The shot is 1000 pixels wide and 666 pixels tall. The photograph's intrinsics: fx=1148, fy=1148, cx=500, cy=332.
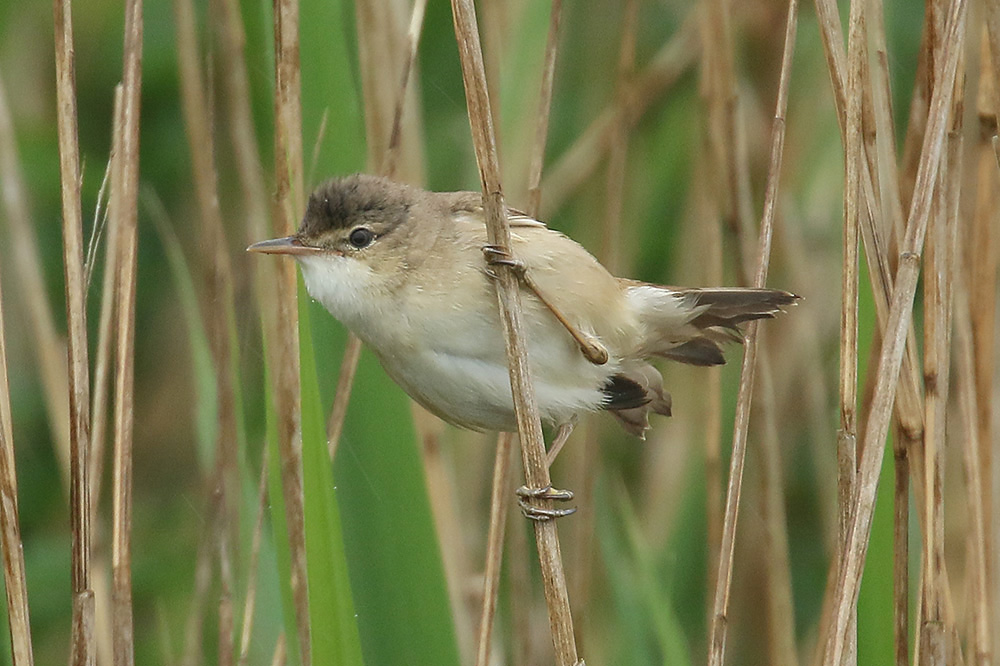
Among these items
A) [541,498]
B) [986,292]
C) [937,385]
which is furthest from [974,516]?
[541,498]

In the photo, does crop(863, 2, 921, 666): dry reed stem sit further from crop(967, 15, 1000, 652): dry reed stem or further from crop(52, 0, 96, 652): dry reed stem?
crop(52, 0, 96, 652): dry reed stem

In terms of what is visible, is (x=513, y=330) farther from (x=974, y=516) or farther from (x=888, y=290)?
(x=974, y=516)

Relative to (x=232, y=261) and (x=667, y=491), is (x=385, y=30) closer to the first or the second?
(x=232, y=261)

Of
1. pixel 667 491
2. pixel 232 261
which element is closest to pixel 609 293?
pixel 667 491

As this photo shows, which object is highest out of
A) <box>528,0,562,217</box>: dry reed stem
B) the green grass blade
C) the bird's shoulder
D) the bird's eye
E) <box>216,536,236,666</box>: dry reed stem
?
<box>528,0,562,217</box>: dry reed stem

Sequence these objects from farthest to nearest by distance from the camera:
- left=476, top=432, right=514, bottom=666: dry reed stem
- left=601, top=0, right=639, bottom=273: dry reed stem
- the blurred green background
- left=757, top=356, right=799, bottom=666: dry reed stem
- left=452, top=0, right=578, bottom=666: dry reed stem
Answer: the blurred green background < left=601, top=0, right=639, bottom=273: dry reed stem < left=757, top=356, right=799, bottom=666: dry reed stem < left=476, top=432, right=514, bottom=666: dry reed stem < left=452, top=0, right=578, bottom=666: dry reed stem

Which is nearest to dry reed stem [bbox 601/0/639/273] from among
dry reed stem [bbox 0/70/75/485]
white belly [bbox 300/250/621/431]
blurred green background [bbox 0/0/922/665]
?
blurred green background [bbox 0/0/922/665]
